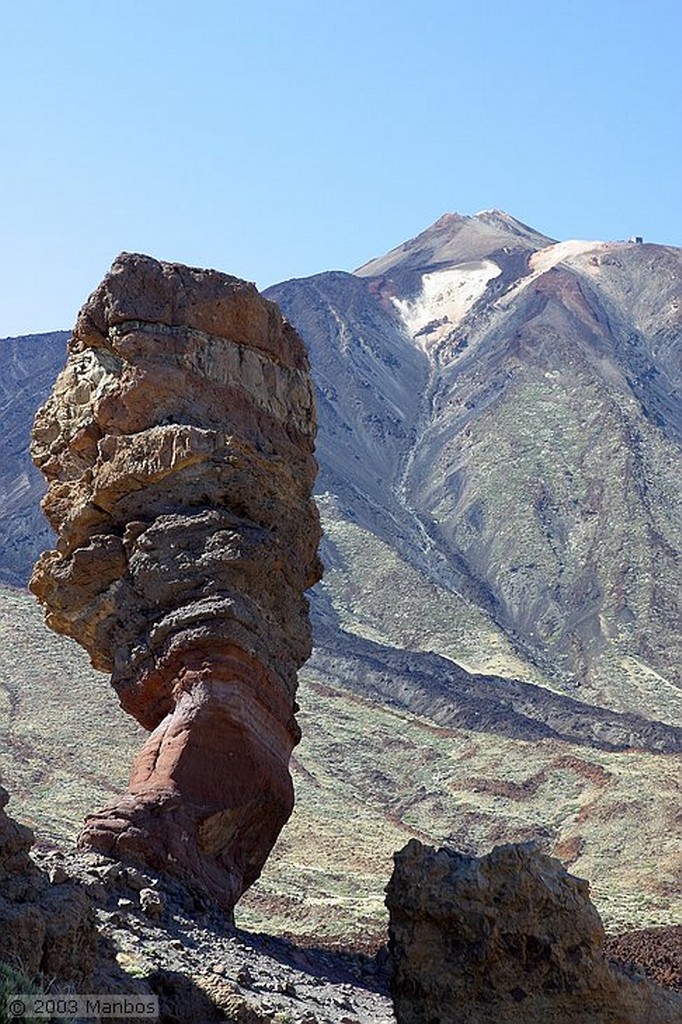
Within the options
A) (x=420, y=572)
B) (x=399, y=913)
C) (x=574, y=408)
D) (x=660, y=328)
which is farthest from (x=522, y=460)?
(x=399, y=913)

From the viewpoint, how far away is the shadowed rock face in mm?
14891

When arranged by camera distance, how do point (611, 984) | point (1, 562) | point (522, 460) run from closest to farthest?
point (611, 984) → point (1, 562) → point (522, 460)

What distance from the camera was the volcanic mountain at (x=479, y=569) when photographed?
115 feet

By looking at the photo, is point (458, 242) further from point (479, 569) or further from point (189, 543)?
point (189, 543)

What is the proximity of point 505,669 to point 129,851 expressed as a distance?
5408cm

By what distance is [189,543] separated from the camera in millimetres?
15930

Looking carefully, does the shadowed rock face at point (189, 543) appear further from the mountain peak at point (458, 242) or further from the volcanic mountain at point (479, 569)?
the mountain peak at point (458, 242)

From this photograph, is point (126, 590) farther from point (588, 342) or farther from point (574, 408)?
point (588, 342)

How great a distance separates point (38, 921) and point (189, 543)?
23.4 feet

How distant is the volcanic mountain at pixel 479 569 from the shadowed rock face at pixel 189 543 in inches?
342

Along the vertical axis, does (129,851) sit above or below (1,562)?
below

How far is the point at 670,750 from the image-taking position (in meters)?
52.1

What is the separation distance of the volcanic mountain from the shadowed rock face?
8676 millimetres

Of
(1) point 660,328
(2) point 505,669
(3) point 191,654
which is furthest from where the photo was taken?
(1) point 660,328
